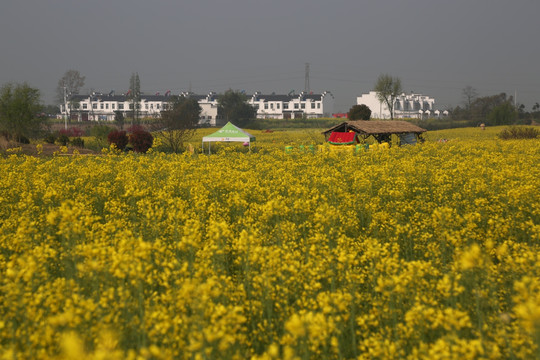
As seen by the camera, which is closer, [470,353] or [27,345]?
[470,353]

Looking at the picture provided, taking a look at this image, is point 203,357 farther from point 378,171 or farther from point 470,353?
point 378,171

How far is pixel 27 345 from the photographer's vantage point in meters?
3.76

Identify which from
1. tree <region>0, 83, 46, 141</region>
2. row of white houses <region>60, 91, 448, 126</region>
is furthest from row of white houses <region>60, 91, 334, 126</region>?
tree <region>0, 83, 46, 141</region>

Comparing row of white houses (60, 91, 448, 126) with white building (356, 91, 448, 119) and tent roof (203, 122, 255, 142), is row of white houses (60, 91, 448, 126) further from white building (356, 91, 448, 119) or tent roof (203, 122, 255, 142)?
tent roof (203, 122, 255, 142)

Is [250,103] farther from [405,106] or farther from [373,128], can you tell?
[373,128]

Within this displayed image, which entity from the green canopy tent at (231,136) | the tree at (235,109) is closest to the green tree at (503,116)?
the tree at (235,109)

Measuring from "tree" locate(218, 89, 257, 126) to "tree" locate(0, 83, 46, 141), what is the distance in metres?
51.4

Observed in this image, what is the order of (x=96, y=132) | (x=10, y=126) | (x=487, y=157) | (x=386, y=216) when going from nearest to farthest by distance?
(x=386, y=216), (x=487, y=157), (x=10, y=126), (x=96, y=132)

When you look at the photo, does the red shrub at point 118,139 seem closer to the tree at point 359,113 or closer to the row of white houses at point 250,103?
the tree at point 359,113

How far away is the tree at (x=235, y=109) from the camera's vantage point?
293ft

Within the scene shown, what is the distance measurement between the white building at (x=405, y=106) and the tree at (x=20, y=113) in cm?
9826

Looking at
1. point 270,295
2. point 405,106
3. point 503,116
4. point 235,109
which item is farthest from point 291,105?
point 270,295

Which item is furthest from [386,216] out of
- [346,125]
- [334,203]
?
[346,125]

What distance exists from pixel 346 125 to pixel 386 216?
80.2 ft
